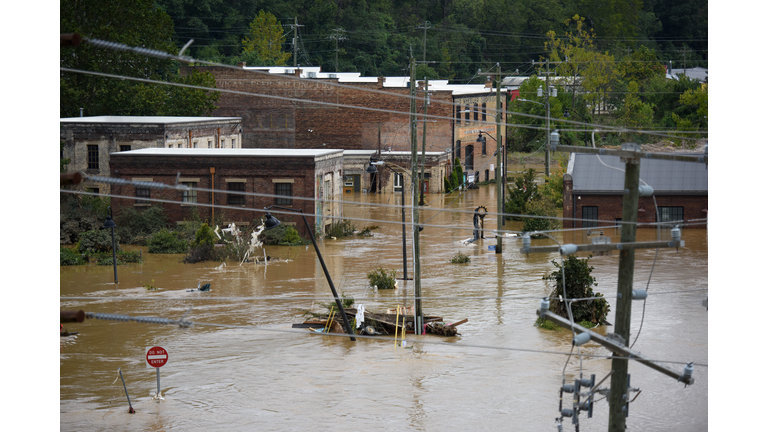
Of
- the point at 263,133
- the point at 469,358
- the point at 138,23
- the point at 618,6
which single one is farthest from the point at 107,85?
the point at 618,6

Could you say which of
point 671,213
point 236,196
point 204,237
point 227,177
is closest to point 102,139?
point 227,177

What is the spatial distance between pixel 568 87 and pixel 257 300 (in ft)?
206

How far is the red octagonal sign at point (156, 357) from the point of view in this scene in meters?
18.6

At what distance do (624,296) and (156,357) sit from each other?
11.1 meters

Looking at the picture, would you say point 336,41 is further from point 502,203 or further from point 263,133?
point 502,203

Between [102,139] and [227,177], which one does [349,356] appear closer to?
[227,177]

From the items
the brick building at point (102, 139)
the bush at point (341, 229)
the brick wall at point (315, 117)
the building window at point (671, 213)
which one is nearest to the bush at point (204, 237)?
the bush at point (341, 229)

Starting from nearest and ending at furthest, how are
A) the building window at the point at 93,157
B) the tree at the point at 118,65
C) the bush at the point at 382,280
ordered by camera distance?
the bush at the point at 382,280
the building window at the point at 93,157
the tree at the point at 118,65

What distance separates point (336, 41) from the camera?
92062 millimetres

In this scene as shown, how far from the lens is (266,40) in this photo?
9250 centimetres

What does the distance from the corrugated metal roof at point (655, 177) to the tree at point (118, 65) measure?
98.1 ft

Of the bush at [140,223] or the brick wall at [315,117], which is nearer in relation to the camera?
the bush at [140,223]

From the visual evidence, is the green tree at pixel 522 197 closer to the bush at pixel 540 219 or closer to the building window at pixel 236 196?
the bush at pixel 540 219

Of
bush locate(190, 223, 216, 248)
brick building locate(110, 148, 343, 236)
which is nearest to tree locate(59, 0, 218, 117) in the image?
brick building locate(110, 148, 343, 236)
